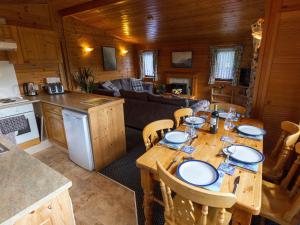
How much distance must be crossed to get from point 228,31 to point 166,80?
2866mm

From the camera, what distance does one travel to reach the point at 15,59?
9.71 ft

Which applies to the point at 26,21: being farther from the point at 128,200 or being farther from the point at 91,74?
the point at 128,200

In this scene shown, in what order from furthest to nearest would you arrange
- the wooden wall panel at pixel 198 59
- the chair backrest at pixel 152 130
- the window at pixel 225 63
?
the wooden wall panel at pixel 198 59 → the window at pixel 225 63 → the chair backrest at pixel 152 130

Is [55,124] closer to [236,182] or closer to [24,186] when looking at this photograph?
[24,186]

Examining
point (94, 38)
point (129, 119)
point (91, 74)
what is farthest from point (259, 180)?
point (94, 38)

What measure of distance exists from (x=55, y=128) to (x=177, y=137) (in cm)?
224

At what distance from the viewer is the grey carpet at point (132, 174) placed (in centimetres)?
173

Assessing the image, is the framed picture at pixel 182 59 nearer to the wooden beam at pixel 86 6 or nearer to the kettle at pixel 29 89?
the wooden beam at pixel 86 6

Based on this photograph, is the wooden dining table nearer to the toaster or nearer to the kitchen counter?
the kitchen counter

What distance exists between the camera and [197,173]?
1.12 meters

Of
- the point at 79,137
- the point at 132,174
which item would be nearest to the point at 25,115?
the point at 79,137

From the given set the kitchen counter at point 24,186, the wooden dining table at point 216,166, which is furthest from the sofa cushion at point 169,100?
the kitchen counter at point 24,186

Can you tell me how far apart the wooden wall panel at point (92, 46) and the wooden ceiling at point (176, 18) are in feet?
0.89

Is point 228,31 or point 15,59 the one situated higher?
point 228,31
